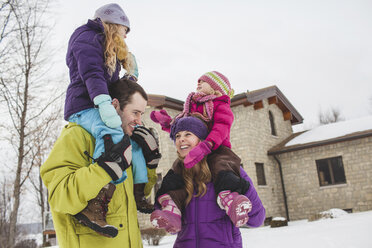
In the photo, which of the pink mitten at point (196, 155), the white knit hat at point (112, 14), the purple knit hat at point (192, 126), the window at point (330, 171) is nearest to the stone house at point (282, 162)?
the window at point (330, 171)

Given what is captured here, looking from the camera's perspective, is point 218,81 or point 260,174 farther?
point 260,174

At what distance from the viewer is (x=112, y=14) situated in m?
2.23

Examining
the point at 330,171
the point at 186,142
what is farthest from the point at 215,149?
the point at 330,171

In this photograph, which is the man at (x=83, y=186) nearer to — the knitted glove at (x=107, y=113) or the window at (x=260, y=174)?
the knitted glove at (x=107, y=113)

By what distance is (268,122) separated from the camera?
17.3 meters

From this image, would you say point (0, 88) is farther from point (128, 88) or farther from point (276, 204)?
point (276, 204)

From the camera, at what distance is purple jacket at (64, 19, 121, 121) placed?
180 centimetres

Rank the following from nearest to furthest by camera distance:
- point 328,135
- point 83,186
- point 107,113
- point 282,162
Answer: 1. point 83,186
2. point 107,113
3. point 328,135
4. point 282,162

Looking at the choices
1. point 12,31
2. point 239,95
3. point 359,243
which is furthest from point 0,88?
point 239,95

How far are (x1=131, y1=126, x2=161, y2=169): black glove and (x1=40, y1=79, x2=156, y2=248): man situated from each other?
0.96 feet

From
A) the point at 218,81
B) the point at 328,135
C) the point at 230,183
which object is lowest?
the point at 230,183

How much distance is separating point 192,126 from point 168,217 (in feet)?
2.43

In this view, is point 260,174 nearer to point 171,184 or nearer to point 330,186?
point 330,186

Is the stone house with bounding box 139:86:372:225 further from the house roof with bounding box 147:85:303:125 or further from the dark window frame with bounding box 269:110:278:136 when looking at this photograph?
the dark window frame with bounding box 269:110:278:136
